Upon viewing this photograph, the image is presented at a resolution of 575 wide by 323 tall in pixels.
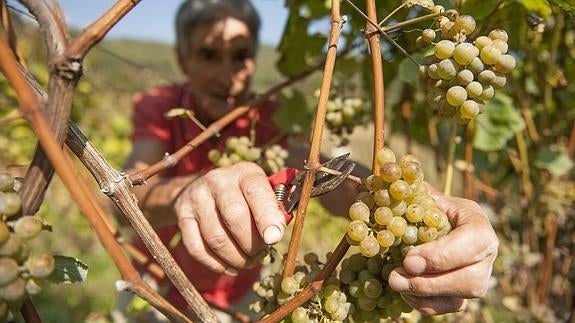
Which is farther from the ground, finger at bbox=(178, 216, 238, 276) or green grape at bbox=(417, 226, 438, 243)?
green grape at bbox=(417, 226, 438, 243)

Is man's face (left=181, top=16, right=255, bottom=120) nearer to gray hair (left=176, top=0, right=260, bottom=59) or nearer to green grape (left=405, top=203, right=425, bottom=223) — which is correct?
gray hair (left=176, top=0, right=260, bottom=59)

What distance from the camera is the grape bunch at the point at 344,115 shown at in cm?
175

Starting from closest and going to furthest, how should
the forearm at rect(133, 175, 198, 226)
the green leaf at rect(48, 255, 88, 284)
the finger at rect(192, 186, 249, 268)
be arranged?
the green leaf at rect(48, 255, 88, 284), the finger at rect(192, 186, 249, 268), the forearm at rect(133, 175, 198, 226)

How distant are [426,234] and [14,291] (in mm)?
584

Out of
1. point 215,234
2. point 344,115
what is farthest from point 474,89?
point 344,115

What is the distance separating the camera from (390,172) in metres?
0.83

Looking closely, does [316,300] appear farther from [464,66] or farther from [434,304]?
[464,66]

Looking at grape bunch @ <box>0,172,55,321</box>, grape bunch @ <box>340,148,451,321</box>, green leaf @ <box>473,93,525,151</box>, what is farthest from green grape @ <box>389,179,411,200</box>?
green leaf @ <box>473,93,525,151</box>

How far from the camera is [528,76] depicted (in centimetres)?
237

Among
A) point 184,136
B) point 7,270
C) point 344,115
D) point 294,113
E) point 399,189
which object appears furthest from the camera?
point 184,136

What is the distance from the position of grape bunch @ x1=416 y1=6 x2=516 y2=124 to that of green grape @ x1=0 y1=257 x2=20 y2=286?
2.33 feet

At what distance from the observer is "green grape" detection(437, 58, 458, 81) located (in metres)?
0.93

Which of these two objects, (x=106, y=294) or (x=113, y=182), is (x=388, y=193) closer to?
(x=113, y=182)

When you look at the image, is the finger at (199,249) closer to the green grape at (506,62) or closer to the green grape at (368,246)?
the green grape at (368,246)
